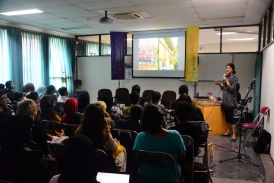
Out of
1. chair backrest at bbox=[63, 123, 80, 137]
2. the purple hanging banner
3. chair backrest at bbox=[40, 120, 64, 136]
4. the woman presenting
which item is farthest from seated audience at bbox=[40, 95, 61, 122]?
the purple hanging banner

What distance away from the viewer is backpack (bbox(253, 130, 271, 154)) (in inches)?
166

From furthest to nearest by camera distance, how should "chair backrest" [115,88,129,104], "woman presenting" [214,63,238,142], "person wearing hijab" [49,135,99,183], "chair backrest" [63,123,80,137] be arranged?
1. "chair backrest" [115,88,129,104]
2. "woman presenting" [214,63,238,142]
3. "chair backrest" [63,123,80,137]
4. "person wearing hijab" [49,135,99,183]

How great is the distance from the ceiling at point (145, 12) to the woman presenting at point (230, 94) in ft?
4.32

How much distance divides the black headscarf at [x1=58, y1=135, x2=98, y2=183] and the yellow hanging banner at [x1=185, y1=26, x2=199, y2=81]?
6.05 m

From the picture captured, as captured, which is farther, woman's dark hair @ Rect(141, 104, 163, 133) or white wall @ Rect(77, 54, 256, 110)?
white wall @ Rect(77, 54, 256, 110)

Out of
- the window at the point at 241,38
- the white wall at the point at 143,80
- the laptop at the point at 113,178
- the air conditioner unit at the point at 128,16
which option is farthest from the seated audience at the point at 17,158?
the window at the point at 241,38

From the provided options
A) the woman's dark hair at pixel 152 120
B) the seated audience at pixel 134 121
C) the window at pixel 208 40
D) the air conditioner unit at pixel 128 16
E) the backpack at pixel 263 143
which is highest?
the air conditioner unit at pixel 128 16

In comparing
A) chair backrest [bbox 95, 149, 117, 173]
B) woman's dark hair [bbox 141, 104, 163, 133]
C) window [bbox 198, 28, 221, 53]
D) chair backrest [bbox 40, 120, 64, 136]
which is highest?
window [bbox 198, 28, 221, 53]

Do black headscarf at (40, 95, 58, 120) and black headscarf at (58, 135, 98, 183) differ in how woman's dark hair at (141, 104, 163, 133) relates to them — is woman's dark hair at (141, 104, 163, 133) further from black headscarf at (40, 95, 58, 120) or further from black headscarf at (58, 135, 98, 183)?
black headscarf at (40, 95, 58, 120)

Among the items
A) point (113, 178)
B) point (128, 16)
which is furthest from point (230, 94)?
point (113, 178)

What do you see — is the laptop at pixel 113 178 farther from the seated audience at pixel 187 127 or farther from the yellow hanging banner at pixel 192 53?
the yellow hanging banner at pixel 192 53

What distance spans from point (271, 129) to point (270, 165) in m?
0.69

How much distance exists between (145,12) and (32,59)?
402 centimetres

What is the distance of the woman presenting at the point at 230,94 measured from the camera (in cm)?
514
